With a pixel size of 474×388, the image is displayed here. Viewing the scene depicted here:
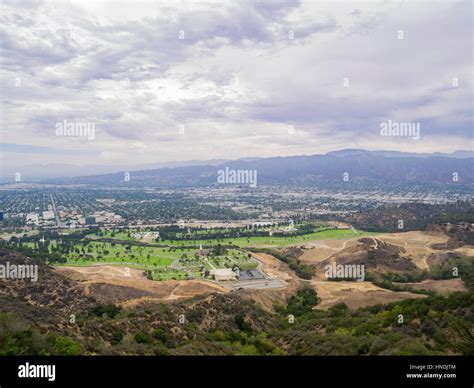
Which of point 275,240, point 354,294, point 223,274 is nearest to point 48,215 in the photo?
point 275,240

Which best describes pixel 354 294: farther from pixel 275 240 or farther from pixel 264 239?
pixel 264 239

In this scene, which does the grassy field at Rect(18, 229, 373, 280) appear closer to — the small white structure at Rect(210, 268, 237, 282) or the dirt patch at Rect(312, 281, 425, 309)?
the small white structure at Rect(210, 268, 237, 282)

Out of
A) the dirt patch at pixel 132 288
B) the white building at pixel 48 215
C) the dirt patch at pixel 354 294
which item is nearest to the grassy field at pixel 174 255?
the dirt patch at pixel 132 288

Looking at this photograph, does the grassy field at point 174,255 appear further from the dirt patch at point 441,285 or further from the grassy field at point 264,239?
the dirt patch at point 441,285

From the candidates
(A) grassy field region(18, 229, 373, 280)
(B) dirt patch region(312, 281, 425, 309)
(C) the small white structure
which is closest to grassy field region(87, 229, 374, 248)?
(A) grassy field region(18, 229, 373, 280)

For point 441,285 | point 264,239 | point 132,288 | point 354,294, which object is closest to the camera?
point 354,294

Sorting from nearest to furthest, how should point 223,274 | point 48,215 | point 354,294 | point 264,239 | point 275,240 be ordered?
point 354,294 → point 223,274 → point 275,240 → point 264,239 → point 48,215

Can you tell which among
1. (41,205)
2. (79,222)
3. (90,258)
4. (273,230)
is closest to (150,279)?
(90,258)
